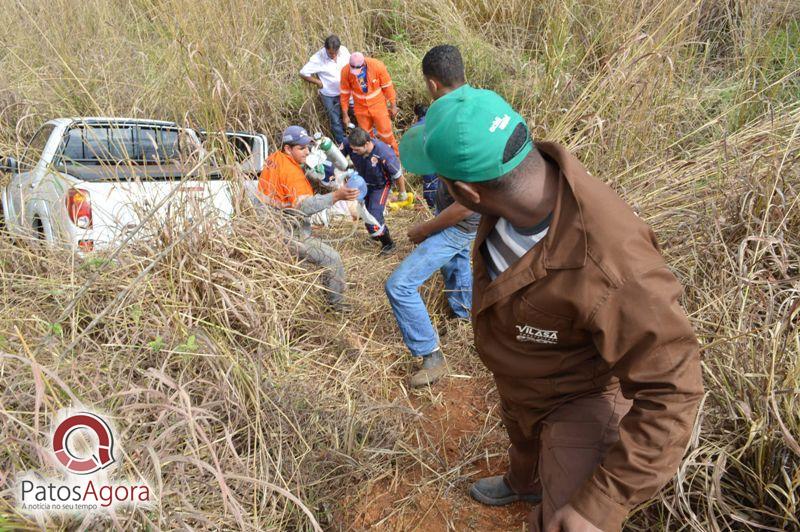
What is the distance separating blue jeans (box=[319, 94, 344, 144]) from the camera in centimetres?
715

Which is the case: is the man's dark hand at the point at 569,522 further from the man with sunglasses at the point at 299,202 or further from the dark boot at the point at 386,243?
the dark boot at the point at 386,243

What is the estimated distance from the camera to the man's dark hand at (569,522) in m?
1.31

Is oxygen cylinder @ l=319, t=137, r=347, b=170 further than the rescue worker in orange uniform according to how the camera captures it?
No

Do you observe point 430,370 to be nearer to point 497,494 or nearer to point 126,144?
point 497,494

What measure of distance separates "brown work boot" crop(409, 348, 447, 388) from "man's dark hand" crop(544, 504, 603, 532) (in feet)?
5.84

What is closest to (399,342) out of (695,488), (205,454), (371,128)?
(205,454)

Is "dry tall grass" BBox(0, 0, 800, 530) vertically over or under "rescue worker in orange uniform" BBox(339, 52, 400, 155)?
under

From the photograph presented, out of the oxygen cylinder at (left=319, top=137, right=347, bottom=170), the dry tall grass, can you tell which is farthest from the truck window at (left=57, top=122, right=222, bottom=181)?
the oxygen cylinder at (left=319, top=137, right=347, bottom=170)

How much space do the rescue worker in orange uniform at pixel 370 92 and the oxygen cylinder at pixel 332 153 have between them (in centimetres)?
177

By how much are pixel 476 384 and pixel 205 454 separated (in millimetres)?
1582

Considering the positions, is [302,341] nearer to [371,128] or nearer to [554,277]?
[554,277]

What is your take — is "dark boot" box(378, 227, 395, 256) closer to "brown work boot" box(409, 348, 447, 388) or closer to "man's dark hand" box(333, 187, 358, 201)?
"man's dark hand" box(333, 187, 358, 201)

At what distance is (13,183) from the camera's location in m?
3.94

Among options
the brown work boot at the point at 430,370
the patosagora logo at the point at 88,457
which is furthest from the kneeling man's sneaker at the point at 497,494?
the patosagora logo at the point at 88,457
